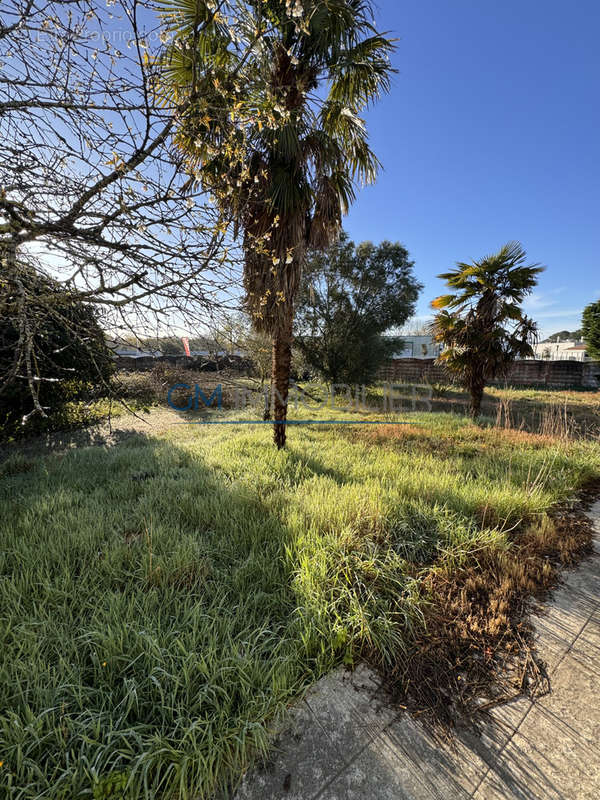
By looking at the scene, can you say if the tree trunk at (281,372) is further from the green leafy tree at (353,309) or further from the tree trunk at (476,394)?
the green leafy tree at (353,309)

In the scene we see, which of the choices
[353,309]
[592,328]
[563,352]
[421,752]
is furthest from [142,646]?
[563,352]

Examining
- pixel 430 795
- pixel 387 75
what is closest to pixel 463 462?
pixel 430 795

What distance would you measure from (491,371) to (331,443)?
5383mm

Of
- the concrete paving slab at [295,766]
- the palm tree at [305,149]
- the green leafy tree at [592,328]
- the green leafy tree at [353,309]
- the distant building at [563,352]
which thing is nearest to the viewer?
the concrete paving slab at [295,766]

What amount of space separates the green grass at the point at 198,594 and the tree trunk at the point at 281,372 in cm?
105

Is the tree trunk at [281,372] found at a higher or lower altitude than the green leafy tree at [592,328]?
lower

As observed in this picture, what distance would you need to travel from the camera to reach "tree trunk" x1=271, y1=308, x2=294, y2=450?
479 cm

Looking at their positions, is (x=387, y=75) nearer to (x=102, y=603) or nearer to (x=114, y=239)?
(x=114, y=239)

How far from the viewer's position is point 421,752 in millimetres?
1201

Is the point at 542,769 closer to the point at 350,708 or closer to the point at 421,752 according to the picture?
the point at 421,752

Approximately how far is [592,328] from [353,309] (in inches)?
546

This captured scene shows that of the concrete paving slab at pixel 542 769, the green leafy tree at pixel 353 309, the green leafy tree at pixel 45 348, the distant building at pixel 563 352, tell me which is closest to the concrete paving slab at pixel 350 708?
the concrete paving slab at pixel 542 769

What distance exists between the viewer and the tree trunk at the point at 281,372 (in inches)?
188

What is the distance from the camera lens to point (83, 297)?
195cm
